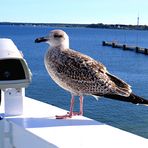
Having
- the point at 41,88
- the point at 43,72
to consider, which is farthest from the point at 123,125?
the point at 43,72

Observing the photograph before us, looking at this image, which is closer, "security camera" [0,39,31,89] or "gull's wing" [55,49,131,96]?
"security camera" [0,39,31,89]

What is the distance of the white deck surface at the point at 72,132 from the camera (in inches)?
93.4

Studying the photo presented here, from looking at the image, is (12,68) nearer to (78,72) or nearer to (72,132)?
(72,132)

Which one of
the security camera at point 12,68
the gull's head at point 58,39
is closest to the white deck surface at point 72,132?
the security camera at point 12,68

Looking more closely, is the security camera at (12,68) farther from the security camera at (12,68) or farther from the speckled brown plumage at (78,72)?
the speckled brown plumage at (78,72)

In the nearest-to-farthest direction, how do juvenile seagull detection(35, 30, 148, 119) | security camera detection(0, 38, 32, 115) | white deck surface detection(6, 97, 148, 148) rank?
1. white deck surface detection(6, 97, 148, 148)
2. security camera detection(0, 38, 32, 115)
3. juvenile seagull detection(35, 30, 148, 119)

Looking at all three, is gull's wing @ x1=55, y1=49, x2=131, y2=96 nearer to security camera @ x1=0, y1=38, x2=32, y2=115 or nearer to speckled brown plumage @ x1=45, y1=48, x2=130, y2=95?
speckled brown plumage @ x1=45, y1=48, x2=130, y2=95

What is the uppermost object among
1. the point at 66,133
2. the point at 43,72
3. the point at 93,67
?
the point at 93,67

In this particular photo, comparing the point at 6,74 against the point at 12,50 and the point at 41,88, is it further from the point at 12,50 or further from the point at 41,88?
the point at 41,88

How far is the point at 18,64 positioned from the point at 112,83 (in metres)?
1.05

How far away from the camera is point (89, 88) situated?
3.55 m

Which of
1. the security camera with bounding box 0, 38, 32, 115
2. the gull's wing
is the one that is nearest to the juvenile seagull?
the gull's wing

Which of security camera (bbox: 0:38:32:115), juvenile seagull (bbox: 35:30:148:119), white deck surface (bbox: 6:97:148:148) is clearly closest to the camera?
white deck surface (bbox: 6:97:148:148)

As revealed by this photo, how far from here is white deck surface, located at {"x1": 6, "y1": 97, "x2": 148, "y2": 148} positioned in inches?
93.4
